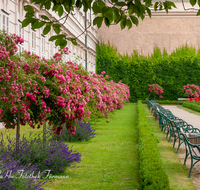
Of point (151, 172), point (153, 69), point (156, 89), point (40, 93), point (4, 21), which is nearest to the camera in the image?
point (151, 172)

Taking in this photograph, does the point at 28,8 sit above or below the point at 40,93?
above

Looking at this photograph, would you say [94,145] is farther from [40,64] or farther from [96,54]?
[96,54]

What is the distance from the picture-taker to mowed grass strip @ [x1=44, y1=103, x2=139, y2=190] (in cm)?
534

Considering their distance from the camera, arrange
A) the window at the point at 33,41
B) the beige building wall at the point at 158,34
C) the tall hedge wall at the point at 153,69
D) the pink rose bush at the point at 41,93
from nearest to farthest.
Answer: the pink rose bush at the point at 41,93 → the window at the point at 33,41 → the tall hedge wall at the point at 153,69 → the beige building wall at the point at 158,34

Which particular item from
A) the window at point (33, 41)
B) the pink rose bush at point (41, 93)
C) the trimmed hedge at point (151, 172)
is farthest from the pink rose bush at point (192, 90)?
the pink rose bush at point (41, 93)

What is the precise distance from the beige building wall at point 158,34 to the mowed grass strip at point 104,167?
3058 centimetres

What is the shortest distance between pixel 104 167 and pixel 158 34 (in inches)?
1409

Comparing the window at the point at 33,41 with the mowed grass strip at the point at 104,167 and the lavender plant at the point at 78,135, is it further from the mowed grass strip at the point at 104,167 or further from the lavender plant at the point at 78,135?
the mowed grass strip at the point at 104,167

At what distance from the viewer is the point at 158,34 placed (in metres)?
39.9

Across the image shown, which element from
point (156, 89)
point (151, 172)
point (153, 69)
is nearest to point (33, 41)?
point (151, 172)

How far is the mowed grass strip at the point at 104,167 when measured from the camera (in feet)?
17.5

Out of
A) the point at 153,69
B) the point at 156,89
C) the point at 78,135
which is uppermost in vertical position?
the point at 153,69

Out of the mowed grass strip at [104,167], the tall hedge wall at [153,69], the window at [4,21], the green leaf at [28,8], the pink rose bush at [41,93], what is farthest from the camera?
the tall hedge wall at [153,69]

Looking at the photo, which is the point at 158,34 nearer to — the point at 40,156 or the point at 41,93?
the point at 41,93
